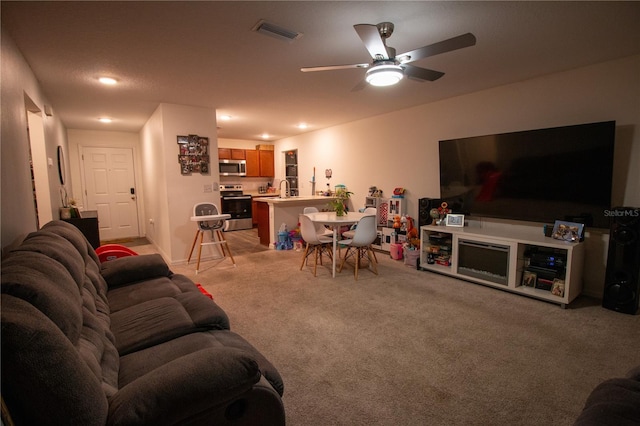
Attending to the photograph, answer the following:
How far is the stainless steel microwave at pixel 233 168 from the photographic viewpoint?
25.2ft

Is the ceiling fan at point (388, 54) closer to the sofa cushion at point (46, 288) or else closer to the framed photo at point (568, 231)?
the sofa cushion at point (46, 288)

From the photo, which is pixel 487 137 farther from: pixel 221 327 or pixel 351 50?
pixel 221 327

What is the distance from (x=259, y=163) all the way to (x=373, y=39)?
659 cm

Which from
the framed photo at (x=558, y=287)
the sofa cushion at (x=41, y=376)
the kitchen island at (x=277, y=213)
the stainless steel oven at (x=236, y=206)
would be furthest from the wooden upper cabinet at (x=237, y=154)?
the sofa cushion at (x=41, y=376)

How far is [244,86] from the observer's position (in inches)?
143

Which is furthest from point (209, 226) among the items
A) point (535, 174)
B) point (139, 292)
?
point (535, 174)

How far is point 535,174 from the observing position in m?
3.40

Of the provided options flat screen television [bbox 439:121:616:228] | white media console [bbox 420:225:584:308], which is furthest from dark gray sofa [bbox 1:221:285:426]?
flat screen television [bbox 439:121:616:228]

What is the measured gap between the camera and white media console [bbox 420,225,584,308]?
3.04 metres

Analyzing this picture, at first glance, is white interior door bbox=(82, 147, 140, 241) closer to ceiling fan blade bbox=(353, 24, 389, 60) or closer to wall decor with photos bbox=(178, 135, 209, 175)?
wall decor with photos bbox=(178, 135, 209, 175)

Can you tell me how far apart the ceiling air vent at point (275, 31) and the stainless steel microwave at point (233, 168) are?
5.67m

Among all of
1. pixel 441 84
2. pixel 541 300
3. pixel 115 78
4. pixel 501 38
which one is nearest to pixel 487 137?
pixel 441 84

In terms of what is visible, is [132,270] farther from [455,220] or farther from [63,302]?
[455,220]

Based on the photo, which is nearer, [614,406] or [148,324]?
[614,406]
